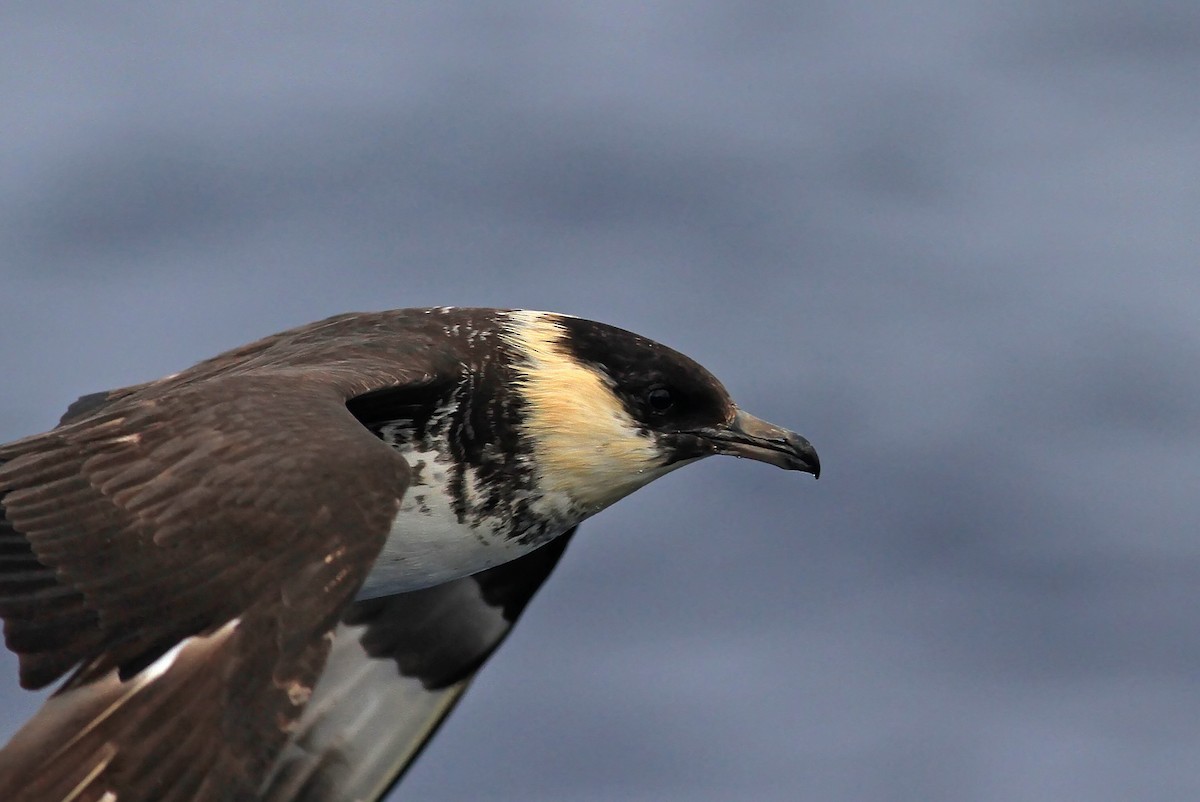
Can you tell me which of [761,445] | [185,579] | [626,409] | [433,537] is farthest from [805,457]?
[185,579]

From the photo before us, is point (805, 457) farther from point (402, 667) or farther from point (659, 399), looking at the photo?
point (402, 667)

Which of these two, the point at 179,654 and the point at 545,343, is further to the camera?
the point at 545,343

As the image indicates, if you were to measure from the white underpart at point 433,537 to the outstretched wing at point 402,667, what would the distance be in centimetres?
122

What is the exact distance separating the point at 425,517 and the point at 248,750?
2245mm

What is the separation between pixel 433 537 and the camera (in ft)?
30.2

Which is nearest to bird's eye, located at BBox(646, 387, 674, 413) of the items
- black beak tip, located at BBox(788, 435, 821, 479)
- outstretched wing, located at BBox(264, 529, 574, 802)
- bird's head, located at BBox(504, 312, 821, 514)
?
bird's head, located at BBox(504, 312, 821, 514)

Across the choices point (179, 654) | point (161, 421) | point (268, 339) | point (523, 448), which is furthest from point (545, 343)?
point (179, 654)

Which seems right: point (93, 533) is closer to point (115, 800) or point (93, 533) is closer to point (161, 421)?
point (161, 421)

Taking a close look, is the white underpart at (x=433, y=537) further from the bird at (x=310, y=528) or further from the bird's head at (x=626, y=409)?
the bird's head at (x=626, y=409)

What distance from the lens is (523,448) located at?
9.34 meters

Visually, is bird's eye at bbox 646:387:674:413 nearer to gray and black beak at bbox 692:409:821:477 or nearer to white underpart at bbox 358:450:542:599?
gray and black beak at bbox 692:409:821:477

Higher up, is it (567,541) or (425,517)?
(425,517)

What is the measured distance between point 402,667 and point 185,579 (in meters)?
3.53

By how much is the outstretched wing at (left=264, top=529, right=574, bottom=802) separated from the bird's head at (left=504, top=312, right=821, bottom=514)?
1.23 m
